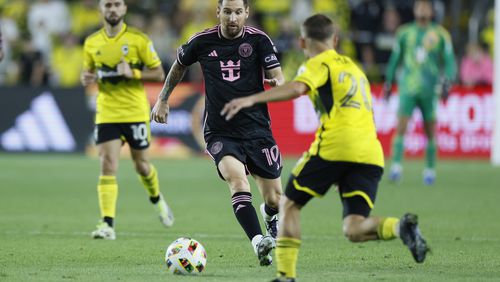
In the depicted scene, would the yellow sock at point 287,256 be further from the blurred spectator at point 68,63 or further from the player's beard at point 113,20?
the blurred spectator at point 68,63

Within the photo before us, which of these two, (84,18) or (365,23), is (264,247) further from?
(84,18)

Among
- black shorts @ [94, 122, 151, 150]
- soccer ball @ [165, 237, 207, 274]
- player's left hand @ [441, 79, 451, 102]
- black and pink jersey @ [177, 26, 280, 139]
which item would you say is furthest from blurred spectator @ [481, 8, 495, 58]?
soccer ball @ [165, 237, 207, 274]

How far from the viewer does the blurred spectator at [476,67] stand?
2216 cm

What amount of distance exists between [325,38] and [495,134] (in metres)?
13.5

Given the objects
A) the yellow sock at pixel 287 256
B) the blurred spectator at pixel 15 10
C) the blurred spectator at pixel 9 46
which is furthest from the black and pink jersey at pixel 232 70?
the blurred spectator at pixel 15 10

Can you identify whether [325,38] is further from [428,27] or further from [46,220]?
[428,27]

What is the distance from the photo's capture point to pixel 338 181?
7418 millimetres

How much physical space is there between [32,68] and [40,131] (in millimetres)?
2051

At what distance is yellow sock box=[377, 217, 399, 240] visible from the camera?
7156mm

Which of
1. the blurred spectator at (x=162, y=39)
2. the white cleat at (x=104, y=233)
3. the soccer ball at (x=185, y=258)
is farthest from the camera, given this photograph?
the blurred spectator at (x=162, y=39)

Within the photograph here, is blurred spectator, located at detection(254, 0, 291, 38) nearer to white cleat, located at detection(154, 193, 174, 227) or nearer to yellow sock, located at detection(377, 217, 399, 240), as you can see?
white cleat, located at detection(154, 193, 174, 227)

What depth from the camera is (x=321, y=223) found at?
12.2 meters

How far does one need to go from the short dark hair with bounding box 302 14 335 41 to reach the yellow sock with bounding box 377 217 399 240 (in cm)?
129

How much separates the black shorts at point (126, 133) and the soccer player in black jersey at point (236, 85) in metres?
2.05
